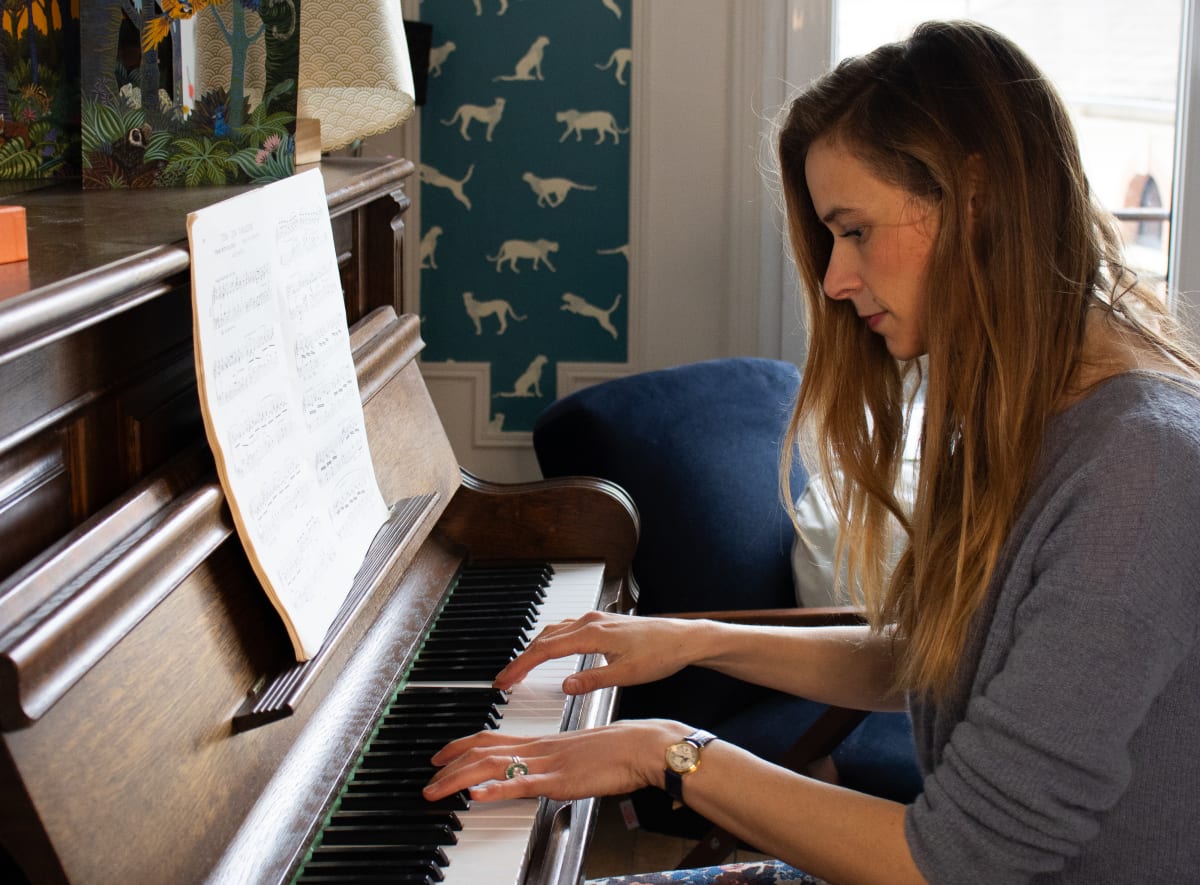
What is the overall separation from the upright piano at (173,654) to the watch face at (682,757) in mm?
133

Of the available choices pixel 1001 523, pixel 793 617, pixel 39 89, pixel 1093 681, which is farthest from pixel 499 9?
pixel 1093 681

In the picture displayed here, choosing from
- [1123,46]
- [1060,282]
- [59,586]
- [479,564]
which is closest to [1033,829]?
[1060,282]

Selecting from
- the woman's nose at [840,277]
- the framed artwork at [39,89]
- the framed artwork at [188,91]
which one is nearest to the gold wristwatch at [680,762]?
the woman's nose at [840,277]

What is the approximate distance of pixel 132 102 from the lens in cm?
143

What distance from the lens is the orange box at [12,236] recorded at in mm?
A: 1008

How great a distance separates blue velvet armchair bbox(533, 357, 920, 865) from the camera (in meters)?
2.44

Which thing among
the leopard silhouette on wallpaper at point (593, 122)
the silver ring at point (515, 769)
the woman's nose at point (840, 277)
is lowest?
the silver ring at point (515, 769)

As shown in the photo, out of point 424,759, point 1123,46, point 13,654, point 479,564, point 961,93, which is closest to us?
point 13,654

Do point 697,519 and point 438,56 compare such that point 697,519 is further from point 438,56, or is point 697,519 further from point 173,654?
point 173,654

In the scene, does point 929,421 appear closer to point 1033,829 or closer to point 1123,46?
point 1033,829

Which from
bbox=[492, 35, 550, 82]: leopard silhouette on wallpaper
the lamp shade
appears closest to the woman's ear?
the lamp shade

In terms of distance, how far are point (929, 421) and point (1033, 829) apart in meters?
0.41

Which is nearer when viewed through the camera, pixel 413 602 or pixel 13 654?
pixel 13 654

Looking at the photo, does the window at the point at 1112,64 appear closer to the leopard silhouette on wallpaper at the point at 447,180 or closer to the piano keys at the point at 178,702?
the leopard silhouette on wallpaper at the point at 447,180
